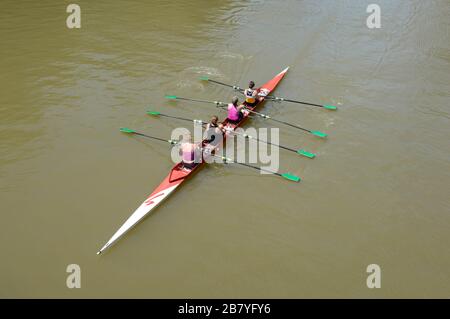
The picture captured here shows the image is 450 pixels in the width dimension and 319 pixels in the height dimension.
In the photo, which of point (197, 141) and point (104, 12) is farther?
point (104, 12)

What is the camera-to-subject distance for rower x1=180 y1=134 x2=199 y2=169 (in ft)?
29.6

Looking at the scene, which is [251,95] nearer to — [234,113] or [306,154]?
[234,113]

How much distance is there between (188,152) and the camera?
9031 mm

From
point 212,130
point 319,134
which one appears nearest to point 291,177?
point 319,134

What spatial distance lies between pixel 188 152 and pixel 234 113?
2.44 meters

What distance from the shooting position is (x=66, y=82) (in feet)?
41.7

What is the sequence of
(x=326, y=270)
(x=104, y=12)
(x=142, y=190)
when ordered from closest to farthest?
1. (x=326, y=270)
2. (x=142, y=190)
3. (x=104, y=12)

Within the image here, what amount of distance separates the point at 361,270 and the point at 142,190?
5.23 m

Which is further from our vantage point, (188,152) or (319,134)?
(319,134)

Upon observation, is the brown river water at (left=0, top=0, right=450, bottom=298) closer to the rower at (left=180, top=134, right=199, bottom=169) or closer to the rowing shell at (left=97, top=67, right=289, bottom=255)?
the rowing shell at (left=97, top=67, right=289, bottom=255)

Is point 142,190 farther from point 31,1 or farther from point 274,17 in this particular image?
point 31,1
